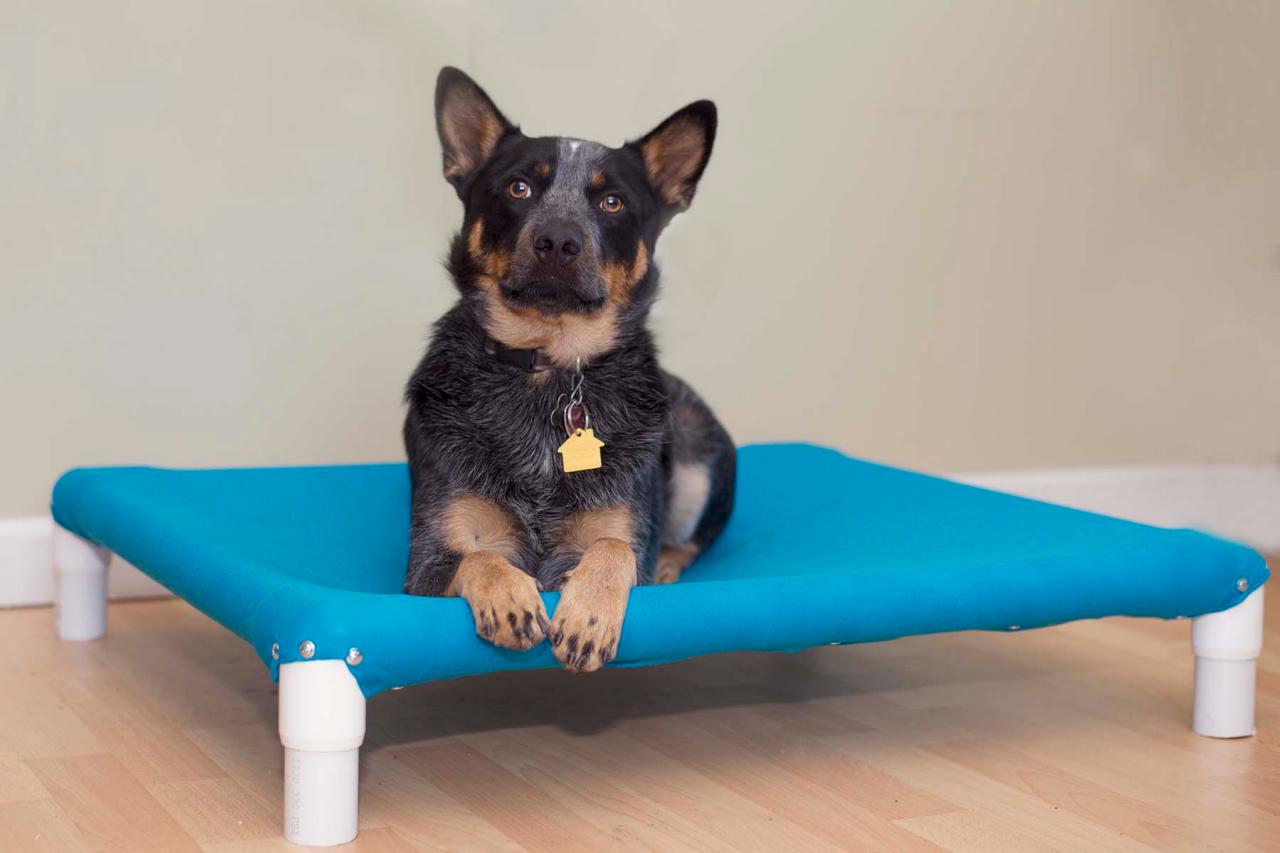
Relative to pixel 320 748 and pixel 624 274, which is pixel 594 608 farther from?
pixel 624 274

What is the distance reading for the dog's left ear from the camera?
111 inches

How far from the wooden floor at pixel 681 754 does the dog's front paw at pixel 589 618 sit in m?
0.30

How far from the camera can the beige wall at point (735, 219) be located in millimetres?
3924

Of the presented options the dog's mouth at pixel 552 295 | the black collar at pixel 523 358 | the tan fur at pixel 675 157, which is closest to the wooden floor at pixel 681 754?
the black collar at pixel 523 358

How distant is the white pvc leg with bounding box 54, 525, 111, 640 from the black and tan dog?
3.70 ft

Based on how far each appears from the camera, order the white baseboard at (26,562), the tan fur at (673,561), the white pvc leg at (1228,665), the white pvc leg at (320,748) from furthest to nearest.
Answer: the white baseboard at (26,562), the tan fur at (673,561), the white pvc leg at (1228,665), the white pvc leg at (320,748)

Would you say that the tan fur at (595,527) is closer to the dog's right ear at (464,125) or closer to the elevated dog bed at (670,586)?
the elevated dog bed at (670,586)

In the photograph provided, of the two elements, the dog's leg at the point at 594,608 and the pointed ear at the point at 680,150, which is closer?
the dog's leg at the point at 594,608

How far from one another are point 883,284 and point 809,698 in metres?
2.08

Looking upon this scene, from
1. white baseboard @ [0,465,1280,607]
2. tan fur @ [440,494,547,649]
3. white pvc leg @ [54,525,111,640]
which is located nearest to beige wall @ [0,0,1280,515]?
white baseboard @ [0,465,1280,607]

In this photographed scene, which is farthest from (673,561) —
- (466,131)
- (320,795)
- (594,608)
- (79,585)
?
(79,585)

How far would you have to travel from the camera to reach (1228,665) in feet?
9.62

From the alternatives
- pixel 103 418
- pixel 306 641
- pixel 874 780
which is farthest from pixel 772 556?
pixel 103 418

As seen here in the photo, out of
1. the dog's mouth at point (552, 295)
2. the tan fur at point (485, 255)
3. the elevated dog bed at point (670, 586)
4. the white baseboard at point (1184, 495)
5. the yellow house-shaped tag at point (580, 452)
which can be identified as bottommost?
the white baseboard at point (1184, 495)
